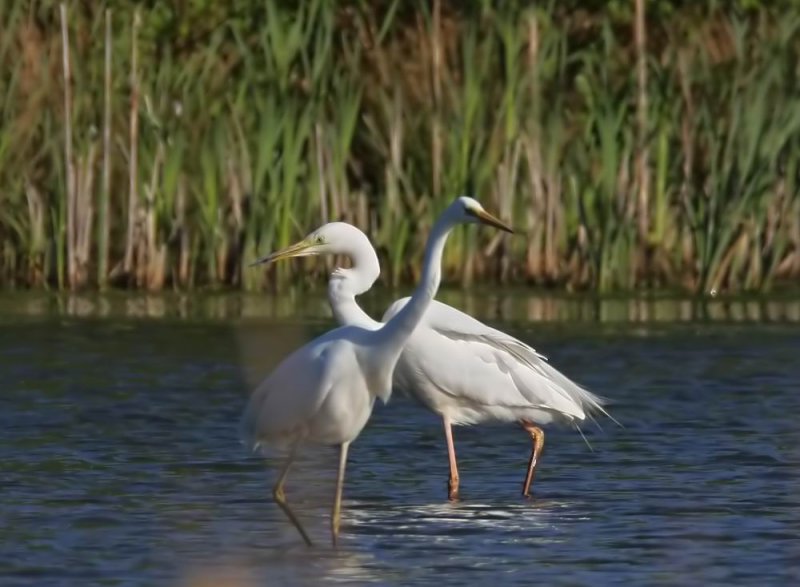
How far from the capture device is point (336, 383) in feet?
24.2

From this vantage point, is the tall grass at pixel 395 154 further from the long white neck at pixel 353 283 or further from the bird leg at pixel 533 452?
the long white neck at pixel 353 283

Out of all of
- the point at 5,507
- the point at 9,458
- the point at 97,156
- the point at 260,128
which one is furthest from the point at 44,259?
the point at 5,507

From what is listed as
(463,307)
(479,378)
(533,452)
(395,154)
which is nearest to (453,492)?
(533,452)

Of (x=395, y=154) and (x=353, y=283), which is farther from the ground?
(x=395, y=154)

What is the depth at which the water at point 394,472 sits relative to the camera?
7055 millimetres

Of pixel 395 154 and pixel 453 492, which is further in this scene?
pixel 395 154

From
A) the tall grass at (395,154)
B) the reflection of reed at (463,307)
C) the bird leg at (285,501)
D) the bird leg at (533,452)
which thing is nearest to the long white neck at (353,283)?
the bird leg at (285,501)

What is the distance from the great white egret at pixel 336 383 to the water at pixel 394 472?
14.5 inches

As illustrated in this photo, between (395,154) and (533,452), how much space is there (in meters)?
5.86

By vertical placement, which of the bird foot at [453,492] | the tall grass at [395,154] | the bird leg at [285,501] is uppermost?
the tall grass at [395,154]

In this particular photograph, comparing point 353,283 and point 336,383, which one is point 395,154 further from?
point 336,383

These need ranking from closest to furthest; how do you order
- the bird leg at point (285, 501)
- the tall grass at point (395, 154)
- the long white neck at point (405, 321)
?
the long white neck at point (405, 321) < the bird leg at point (285, 501) < the tall grass at point (395, 154)

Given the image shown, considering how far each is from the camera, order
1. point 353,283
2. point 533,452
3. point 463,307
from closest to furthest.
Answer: point 353,283, point 533,452, point 463,307

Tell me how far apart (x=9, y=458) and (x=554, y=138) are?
5933 millimetres
